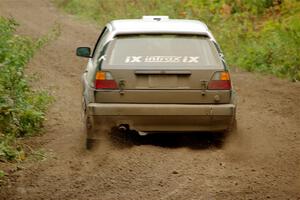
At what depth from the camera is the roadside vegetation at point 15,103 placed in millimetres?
9172

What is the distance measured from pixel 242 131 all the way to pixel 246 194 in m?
3.52

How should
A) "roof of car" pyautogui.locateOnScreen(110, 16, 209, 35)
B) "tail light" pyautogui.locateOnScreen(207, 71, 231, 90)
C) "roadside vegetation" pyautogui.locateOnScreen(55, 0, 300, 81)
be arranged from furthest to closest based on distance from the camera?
"roadside vegetation" pyautogui.locateOnScreen(55, 0, 300, 81) < "roof of car" pyautogui.locateOnScreen(110, 16, 209, 35) < "tail light" pyautogui.locateOnScreen(207, 71, 231, 90)

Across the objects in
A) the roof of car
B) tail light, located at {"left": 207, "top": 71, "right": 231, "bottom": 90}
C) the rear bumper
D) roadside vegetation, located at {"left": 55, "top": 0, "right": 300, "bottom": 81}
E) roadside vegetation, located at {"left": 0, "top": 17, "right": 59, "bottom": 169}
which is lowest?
roadside vegetation, located at {"left": 55, "top": 0, "right": 300, "bottom": 81}

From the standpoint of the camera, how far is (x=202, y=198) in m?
6.91

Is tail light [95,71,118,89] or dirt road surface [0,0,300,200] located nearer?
dirt road surface [0,0,300,200]

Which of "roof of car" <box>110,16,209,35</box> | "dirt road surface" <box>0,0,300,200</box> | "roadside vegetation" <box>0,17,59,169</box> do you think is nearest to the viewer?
"dirt road surface" <box>0,0,300,200</box>

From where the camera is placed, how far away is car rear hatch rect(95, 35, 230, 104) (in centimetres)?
870

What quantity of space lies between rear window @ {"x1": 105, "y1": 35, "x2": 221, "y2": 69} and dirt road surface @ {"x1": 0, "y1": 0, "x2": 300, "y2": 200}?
1065 mm

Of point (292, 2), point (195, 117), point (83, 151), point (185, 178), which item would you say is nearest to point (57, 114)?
point (83, 151)

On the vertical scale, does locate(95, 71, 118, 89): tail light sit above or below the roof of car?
below

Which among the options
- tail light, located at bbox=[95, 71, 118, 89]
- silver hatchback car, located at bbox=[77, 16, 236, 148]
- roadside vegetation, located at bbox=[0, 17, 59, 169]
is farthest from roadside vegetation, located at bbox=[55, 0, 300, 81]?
tail light, located at bbox=[95, 71, 118, 89]

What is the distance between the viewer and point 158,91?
8688 mm

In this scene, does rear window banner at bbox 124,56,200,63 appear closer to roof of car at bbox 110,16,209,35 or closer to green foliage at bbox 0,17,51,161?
roof of car at bbox 110,16,209,35

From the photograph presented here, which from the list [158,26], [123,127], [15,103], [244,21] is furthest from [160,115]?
[244,21]
